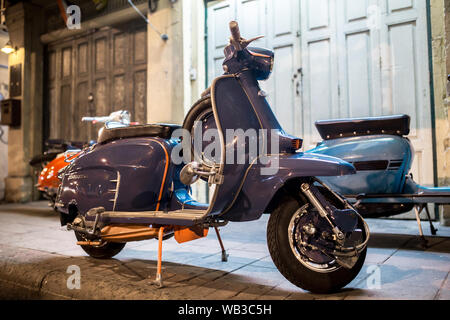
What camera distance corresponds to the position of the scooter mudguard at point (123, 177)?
247cm

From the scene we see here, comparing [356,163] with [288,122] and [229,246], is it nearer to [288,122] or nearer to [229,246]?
[229,246]

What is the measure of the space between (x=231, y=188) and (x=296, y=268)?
0.56 m

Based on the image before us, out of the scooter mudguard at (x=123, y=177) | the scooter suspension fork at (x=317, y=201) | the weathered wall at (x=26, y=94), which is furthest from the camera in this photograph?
the weathered wall at (x=26, y=94)

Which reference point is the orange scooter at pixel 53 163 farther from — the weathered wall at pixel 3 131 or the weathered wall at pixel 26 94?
the weathered wall at pixel 3 131

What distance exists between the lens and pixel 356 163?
3.30 meters

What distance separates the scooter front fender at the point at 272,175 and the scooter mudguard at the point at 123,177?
1.86ft

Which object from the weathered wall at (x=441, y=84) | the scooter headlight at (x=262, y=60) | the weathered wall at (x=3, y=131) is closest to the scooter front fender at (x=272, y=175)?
the scooter headlight at (x=262, y=60)

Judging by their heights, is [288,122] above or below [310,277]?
above

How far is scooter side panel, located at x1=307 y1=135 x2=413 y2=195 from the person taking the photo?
3.21 m

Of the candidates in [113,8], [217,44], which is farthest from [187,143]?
[113,8]

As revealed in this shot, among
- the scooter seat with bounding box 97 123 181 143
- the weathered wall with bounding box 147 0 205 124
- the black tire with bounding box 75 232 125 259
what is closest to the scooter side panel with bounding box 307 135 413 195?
the scooter seat with bounding box 97 123 181 143

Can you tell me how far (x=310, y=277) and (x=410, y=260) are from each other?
4.02 feet

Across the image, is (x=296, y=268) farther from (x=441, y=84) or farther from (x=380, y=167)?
(x=441, y=84)

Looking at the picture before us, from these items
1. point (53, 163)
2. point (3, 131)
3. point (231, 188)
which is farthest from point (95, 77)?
point (231, 188)
